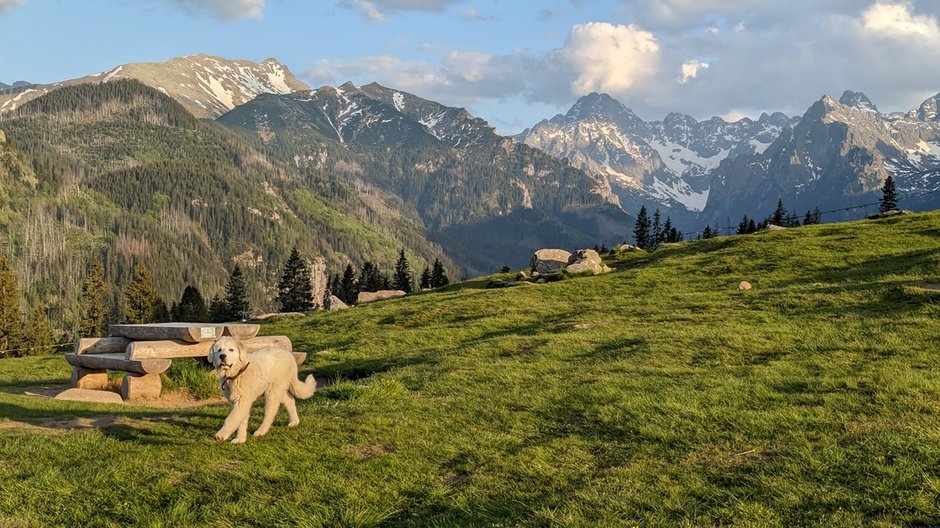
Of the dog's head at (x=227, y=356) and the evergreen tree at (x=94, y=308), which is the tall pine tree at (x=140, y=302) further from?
the dog's head at (x=227, y=356)

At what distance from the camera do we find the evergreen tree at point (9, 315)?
8881 centimetres

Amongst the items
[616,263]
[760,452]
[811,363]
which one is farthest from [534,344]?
[616,263]

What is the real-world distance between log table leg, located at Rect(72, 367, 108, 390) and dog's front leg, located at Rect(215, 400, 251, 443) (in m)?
13.1

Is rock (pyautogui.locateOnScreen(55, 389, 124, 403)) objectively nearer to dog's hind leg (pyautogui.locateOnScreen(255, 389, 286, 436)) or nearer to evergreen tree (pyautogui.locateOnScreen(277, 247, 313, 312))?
dog's hind leg (pyautogui.locateOnScreen(255, 389, 286, 436))

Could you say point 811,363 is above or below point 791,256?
below

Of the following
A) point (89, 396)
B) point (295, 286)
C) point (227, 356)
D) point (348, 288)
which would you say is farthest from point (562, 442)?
point (348, 288)

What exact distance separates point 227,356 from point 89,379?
1380 centimetres

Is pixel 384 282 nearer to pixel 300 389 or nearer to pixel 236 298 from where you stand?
pixel 236 298

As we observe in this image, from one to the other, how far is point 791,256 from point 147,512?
4048 cm

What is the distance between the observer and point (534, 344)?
864 inches

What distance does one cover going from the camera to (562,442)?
10414 millimetres

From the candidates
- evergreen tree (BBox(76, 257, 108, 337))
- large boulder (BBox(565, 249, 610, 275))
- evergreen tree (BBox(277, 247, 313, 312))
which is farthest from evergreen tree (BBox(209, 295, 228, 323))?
large boulder (BBox(565, 249, 610, 275))

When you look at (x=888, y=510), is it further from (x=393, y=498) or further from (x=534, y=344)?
(x=534, y=344)

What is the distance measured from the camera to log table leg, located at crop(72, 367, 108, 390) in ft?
68.0
